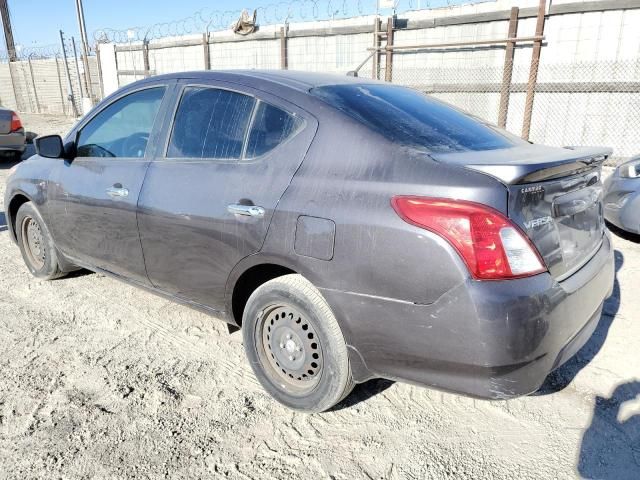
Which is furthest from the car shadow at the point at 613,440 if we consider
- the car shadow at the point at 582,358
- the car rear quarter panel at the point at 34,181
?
the car rear quarter panel at the point at 34,181

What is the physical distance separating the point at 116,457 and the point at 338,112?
1869 mm

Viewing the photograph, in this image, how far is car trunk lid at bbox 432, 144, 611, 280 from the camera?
6.28 ft

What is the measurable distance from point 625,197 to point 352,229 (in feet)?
13.8

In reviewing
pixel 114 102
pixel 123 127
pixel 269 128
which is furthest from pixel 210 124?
pixel 114 102

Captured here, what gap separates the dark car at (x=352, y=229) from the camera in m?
1.90

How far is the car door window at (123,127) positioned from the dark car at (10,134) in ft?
27.4

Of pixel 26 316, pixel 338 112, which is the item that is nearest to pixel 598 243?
pixel 338 112

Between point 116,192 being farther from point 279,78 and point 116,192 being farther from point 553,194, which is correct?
point 553,194

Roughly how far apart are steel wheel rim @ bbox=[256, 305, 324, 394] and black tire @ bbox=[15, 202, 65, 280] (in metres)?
2.40

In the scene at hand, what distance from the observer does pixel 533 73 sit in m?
8.51

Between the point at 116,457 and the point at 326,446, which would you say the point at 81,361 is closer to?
the point at 116,457

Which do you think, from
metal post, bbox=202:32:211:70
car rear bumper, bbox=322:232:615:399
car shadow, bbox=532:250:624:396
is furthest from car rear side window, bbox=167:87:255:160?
metal post, bbox=202:32:211:70

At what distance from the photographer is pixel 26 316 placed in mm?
3643

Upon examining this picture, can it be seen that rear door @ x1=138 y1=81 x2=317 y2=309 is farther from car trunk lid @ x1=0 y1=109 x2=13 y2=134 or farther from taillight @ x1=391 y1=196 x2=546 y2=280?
car trunk lid @ x1=0 y1=109 x2=13 y2=134
